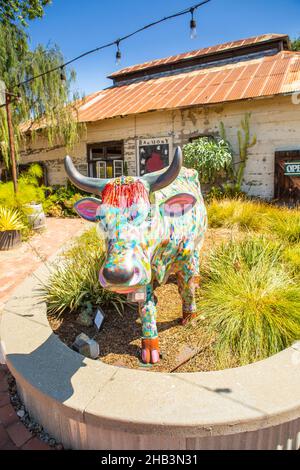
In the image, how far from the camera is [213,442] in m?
1.65

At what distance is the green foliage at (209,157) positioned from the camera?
835 cm

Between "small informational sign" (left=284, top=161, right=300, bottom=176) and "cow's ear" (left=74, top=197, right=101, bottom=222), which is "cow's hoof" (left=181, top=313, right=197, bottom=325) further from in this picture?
"small informational sign" (left=284, top=161, right=300, bottom=176)

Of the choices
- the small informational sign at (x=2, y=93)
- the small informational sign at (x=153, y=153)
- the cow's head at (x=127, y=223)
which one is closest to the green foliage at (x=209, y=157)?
the small informational sign at (x=153, y=153)

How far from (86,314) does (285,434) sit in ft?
6.22

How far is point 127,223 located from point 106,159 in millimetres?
10186

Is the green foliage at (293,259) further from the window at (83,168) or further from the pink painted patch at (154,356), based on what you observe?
the window at (83,168)

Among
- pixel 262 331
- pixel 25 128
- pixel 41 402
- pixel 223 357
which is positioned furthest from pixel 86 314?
pixel 25 128

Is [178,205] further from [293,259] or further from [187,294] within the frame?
[293,259]

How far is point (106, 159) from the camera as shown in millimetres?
11555

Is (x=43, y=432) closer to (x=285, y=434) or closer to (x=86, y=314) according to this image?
(x=86, y=314)

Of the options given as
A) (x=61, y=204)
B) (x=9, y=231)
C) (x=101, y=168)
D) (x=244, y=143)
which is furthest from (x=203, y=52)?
(x=9, y=231)

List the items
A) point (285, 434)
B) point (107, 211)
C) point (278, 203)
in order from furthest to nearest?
point (278, 203), point (107, 211), point (285, 434)

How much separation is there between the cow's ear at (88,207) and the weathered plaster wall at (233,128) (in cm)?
754

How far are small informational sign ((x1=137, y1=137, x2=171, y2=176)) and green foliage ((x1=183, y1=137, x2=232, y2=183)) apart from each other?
4.70ft
